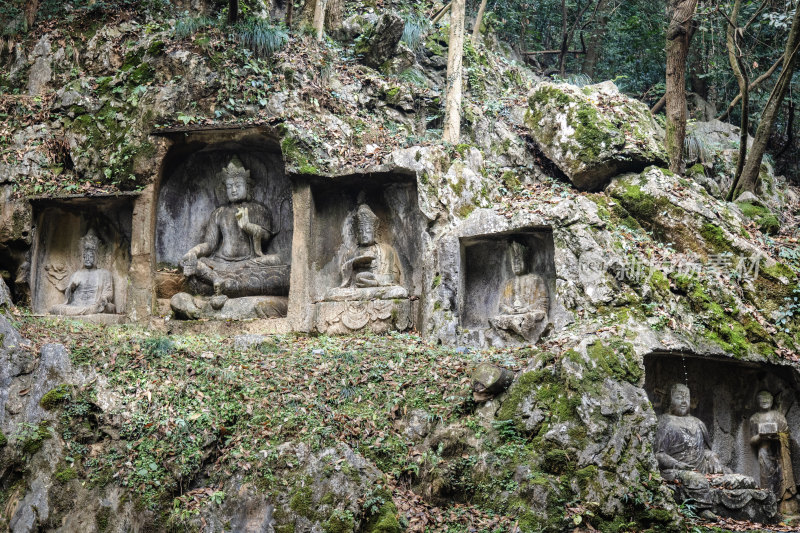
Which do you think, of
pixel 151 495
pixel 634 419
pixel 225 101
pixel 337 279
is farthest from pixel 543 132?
pixel 151 495

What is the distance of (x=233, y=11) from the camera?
54.9 ft

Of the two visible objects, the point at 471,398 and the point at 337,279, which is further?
the point at 337,279

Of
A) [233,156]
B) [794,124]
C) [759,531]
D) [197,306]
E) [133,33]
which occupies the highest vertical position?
[133,33]

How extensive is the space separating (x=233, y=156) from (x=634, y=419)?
377 inches

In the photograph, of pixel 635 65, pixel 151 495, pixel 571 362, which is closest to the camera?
pixel 151 495

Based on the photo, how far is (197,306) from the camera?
50.8ft

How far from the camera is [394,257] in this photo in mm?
15586

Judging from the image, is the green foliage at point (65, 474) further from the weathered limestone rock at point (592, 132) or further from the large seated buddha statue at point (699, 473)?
Result: the weathered limestone rock at point (592, 132)

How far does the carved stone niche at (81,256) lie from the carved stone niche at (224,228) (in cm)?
79

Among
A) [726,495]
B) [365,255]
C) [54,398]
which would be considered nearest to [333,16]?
[365,255]

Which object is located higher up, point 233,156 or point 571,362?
point 233,156

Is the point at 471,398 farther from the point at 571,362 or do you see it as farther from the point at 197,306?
the point at 197,306

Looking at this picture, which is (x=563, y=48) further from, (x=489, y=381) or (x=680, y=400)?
(x=489, y=381)

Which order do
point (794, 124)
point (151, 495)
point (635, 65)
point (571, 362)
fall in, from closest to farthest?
point (151, 495)
point (571, 362)
point (794, 124)
point (635, 65)
